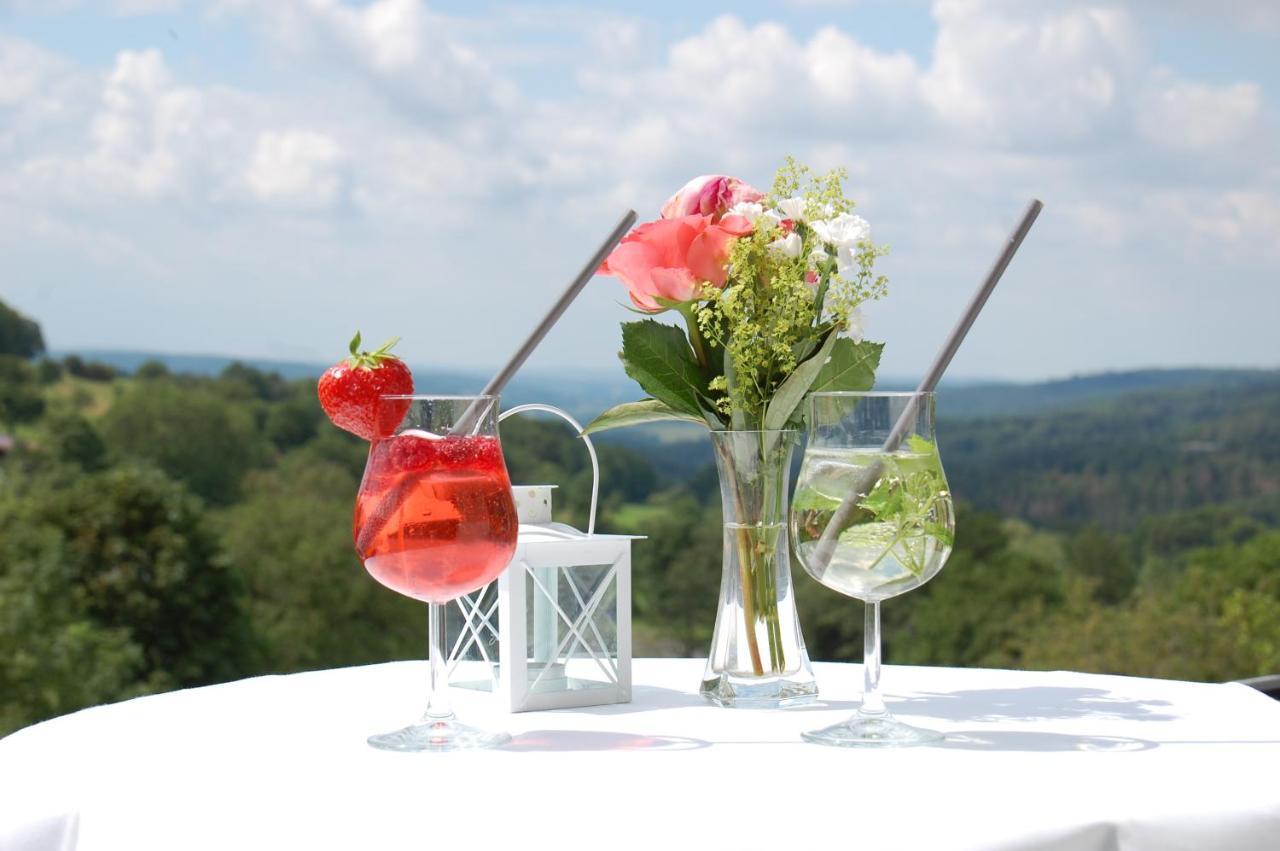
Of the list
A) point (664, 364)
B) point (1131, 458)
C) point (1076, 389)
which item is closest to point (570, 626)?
point (664, 364)

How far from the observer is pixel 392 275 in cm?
5391

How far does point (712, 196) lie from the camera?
2.14m

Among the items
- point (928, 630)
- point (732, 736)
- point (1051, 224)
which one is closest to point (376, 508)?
point (732, 736)

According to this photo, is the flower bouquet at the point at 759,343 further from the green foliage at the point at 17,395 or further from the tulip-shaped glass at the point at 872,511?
the green foliage at the point at 17,395

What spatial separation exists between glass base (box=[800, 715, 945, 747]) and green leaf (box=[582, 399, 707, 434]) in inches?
22.1

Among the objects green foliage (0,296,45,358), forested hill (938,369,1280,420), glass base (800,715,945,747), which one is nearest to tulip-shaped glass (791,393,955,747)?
glass base (800,715,945,747)

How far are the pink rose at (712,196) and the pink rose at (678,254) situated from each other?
0.06 m

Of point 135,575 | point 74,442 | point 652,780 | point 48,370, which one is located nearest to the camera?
point 652,780

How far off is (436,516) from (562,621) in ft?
1.50

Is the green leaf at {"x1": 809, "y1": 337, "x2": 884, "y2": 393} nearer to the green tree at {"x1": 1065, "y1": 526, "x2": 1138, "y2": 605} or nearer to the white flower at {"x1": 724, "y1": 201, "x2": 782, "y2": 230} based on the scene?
the white flower at {"x1": 724, "y1": 201, "x2": 782, "y2": 230}

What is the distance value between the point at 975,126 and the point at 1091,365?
12.5m

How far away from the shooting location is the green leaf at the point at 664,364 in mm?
2082

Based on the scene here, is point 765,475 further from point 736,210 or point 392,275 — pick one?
point 392,275

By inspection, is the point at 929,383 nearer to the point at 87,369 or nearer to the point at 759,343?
the point at 759,343
